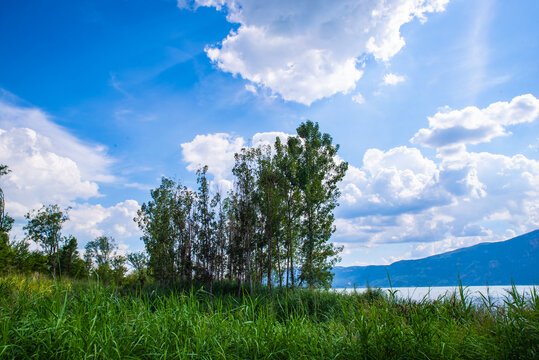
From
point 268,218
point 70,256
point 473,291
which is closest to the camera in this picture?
point 473,291

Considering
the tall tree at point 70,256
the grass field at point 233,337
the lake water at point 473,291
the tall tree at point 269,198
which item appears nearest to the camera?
the grass field at point 233,337

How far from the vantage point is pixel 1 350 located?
304cm

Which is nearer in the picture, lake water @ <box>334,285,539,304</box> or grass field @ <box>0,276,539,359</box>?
grass field @ <box>0,276,539,359</box>

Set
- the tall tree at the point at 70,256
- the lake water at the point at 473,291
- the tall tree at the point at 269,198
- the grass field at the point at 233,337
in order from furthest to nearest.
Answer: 1. the tall tree at the point at 70,256
2. the tall tree at the point at 269,198
3. the lake water at the point at 473,291
4. the grass field at the point at 233,337

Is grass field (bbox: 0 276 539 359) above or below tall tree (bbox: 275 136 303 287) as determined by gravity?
below

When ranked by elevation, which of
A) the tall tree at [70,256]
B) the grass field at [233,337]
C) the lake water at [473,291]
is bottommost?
the grass field at [233,337]

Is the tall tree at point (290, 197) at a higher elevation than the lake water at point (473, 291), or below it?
higher

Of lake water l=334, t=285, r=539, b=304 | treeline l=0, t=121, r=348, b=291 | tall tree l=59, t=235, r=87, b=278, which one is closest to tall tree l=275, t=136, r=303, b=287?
treeline l=0, t=121, r=348, b=291

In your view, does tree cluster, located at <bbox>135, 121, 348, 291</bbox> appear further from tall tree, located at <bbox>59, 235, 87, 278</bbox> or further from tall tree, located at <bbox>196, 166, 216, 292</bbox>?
tall tree, located at <bbox>59, 235, 87, 278</bbox>

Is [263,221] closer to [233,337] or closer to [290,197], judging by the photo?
[290,197]

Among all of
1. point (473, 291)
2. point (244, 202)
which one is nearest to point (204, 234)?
point (244, 202)

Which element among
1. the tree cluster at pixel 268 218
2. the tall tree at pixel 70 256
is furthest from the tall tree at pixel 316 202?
the tall tree at pixel 70 256

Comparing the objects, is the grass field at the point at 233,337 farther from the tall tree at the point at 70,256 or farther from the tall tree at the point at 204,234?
the tall tree at the point at 70,256

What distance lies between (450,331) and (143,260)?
3316cm
